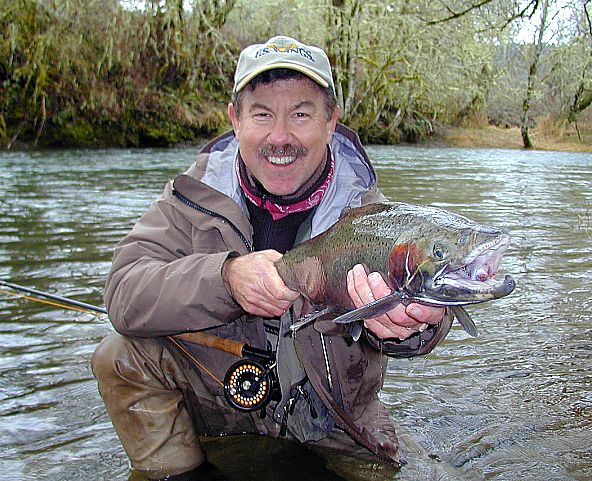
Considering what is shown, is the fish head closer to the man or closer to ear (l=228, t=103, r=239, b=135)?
the man

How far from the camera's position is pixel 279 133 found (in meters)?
3.24

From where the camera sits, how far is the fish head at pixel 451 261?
6.22ft

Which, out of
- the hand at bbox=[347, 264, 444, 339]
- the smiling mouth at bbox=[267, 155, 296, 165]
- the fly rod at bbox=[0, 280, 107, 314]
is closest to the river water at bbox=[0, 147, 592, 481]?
the fly rod at bbox=[0, 280, 107, 314]

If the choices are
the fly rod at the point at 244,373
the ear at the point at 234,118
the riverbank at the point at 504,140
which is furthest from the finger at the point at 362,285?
the riverbank at the point at 504,140

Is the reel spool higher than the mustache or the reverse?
the reverse

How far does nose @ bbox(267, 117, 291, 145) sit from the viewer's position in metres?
3.23

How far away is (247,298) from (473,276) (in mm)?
935

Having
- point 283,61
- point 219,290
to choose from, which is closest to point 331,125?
point 283,61

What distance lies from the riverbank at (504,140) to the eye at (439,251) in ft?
87.3

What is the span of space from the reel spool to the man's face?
2.68 feet

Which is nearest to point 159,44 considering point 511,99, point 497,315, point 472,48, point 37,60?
point 37,60

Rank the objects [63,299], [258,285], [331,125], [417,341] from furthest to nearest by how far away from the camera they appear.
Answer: [63,299], [331,125], [417,341], [258,285]

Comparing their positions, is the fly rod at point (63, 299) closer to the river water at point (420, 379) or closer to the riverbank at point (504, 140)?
the river water at point (420, 379)

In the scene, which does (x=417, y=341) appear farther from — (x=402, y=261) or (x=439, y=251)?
(x=439, y=251)
